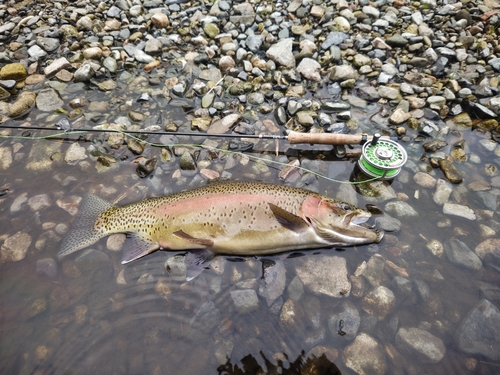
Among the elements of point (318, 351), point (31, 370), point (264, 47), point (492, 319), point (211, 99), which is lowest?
point (31, 370)

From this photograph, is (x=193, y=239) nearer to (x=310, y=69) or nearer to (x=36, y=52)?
(x=310, y=69)

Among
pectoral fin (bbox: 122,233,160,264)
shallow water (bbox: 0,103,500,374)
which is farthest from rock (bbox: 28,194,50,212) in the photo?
pectoral fin (bbox: 122,233,160,264)

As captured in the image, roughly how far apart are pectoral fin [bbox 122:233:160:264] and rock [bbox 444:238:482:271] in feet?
9.89

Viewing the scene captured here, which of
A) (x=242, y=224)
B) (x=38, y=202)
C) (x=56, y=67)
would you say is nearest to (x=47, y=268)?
(x=38, y=202)

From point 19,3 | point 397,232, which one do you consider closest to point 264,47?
point 397,232

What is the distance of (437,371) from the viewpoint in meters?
2.54

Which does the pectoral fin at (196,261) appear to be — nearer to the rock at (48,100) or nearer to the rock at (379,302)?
the rock at (379,302)

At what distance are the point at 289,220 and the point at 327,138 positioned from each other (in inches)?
50.3

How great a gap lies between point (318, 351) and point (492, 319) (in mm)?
1574

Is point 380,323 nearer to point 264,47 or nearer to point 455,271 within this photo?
point 455,271

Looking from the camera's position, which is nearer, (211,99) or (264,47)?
(211,99)

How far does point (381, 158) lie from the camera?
356 cm


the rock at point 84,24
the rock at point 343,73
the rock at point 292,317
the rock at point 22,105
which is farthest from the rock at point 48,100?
the rock at point 292,317

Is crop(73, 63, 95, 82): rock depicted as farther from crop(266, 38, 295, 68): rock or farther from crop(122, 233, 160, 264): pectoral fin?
crop(122, 233, 160, 264): pectoral fin
